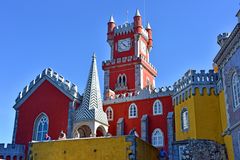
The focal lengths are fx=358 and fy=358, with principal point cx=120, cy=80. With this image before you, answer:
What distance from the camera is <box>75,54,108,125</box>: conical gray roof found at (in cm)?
3341

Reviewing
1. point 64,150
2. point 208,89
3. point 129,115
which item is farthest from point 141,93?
point 64,150

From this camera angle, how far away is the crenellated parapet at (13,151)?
32906mm

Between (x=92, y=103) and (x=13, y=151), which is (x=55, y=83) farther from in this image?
(x=13, y=151)

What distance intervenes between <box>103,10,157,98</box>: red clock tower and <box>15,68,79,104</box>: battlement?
33.9 ft

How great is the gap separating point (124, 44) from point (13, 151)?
2387cm

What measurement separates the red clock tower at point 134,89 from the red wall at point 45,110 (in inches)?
213

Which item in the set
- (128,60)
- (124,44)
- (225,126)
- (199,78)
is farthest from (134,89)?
(225,126)

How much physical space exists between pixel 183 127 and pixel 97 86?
10.4 m

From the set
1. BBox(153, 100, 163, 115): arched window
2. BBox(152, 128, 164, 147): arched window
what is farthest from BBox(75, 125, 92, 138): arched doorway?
BBox(153, 100, 163, 115): arched window

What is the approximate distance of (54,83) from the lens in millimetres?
37000

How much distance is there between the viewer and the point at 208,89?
29.2 m

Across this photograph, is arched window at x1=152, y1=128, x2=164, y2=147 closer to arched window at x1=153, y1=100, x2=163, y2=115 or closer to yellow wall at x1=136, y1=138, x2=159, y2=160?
arched window at x1=153, y1=100, x2=163, y2=115

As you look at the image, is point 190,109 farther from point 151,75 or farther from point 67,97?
point 151,75

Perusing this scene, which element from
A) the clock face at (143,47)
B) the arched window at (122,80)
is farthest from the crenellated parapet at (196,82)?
the clock face at (143,47)
